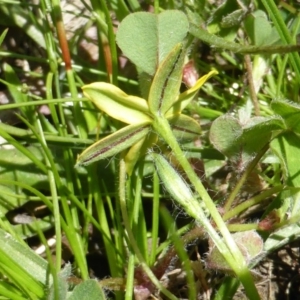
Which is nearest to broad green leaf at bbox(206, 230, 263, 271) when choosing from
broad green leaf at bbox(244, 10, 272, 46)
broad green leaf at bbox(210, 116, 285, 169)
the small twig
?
broad green leaf at bbox(210, 116, 285, 169)

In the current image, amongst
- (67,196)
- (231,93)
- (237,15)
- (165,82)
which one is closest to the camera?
(165,82)

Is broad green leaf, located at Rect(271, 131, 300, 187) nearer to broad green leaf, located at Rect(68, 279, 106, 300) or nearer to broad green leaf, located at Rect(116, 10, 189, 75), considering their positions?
broad green leaf, located at Rect(116, 10, 189, 75)

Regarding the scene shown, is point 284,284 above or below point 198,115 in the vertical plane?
below

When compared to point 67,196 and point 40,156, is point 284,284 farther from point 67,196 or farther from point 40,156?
point 40,156

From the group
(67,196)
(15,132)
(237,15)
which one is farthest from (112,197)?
(237,15)

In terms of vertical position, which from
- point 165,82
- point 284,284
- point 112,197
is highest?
point 165,82

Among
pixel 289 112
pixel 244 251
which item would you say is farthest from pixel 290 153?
pixel 244 251

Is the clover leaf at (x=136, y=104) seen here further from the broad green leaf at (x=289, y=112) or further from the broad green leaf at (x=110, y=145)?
the broad green leaf at (x=289, y=112)
